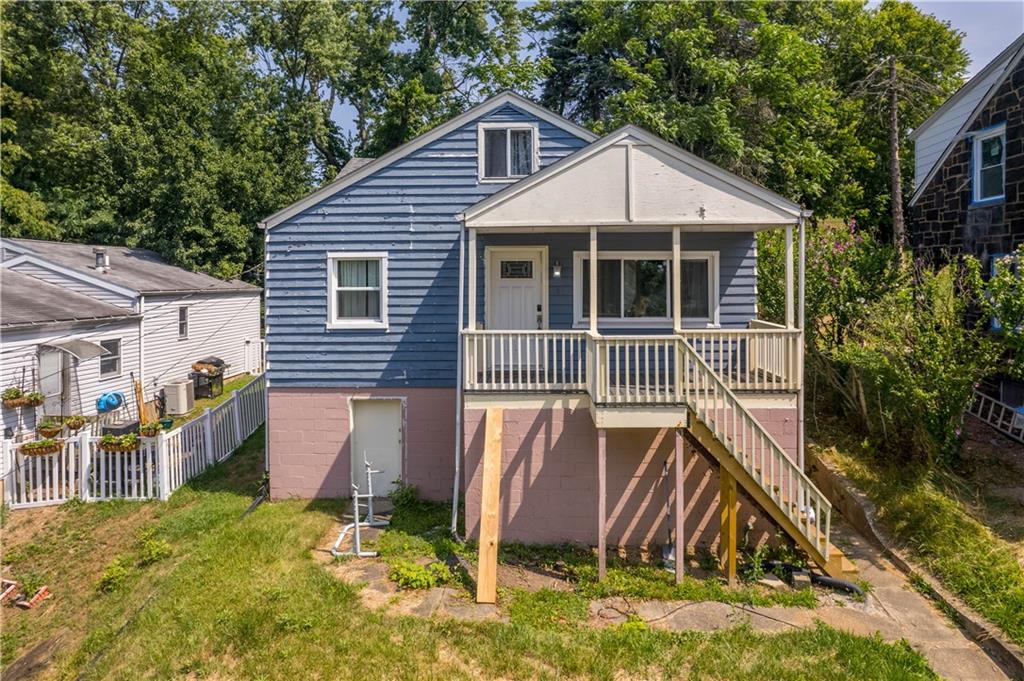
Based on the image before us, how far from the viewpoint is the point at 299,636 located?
6.52 meters

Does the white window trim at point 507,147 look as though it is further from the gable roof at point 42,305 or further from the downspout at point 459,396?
the gable roof at point 42,305

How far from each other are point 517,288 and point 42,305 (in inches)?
482

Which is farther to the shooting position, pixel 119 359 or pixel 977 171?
pixel 119 359

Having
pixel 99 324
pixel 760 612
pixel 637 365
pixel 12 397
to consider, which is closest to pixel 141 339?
pixel 99 324

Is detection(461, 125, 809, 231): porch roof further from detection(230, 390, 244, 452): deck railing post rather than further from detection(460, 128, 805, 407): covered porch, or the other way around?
detection(230, 390, 244, 452): deck railing post

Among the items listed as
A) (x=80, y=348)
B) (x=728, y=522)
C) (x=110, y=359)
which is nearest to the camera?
(x=728, y=522)

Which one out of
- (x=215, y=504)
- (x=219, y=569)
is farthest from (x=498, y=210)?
(x=215, y=504)

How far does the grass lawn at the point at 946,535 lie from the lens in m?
6.95

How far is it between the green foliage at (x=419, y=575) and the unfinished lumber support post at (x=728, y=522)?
368cm

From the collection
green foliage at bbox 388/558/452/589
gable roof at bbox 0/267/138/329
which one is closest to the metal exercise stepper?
green foliage at bbox 388/558/452/589

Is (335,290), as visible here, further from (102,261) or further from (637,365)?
(102,261)

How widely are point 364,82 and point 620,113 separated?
1605 centimetres

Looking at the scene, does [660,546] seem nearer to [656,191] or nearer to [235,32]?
[656,191]

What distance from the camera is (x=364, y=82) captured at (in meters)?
30.8
